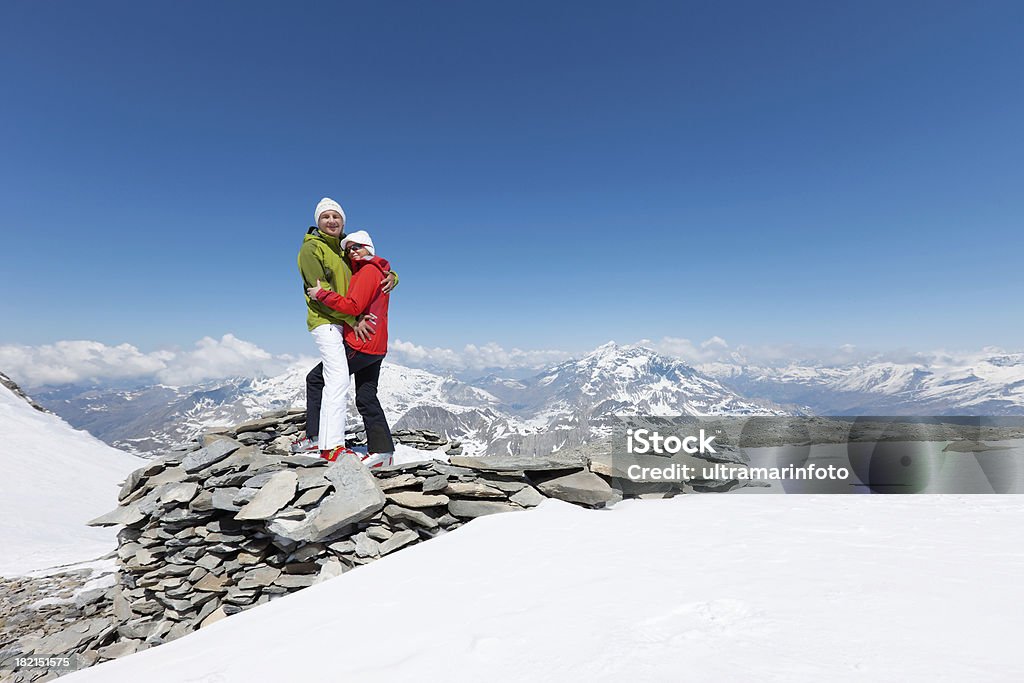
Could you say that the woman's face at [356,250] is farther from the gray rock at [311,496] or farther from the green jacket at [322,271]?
the gray rock at [311,496]

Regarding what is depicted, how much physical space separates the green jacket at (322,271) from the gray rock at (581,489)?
14.0 feet

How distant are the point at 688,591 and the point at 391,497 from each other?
458cm

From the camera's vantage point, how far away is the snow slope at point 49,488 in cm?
1264

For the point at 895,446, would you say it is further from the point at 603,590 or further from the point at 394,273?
the point at 394,273

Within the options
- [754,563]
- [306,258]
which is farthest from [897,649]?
[306,258]

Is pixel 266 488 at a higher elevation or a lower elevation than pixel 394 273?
lower

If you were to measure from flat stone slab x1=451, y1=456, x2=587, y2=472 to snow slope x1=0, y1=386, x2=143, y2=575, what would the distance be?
42.4 feet

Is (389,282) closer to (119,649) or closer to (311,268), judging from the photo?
(311,268)

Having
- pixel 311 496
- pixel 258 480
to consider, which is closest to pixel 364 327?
pixel 311 496

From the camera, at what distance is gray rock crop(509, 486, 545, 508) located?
639 cm

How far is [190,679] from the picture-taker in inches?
119

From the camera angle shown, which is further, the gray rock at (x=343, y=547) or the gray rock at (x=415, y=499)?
the gray rock at (x=415, y=499)

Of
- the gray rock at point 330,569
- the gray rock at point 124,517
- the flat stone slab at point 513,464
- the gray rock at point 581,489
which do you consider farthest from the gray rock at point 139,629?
the gray rock at point 581,489

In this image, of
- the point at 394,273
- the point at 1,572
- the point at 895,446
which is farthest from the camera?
the point at 1,572
